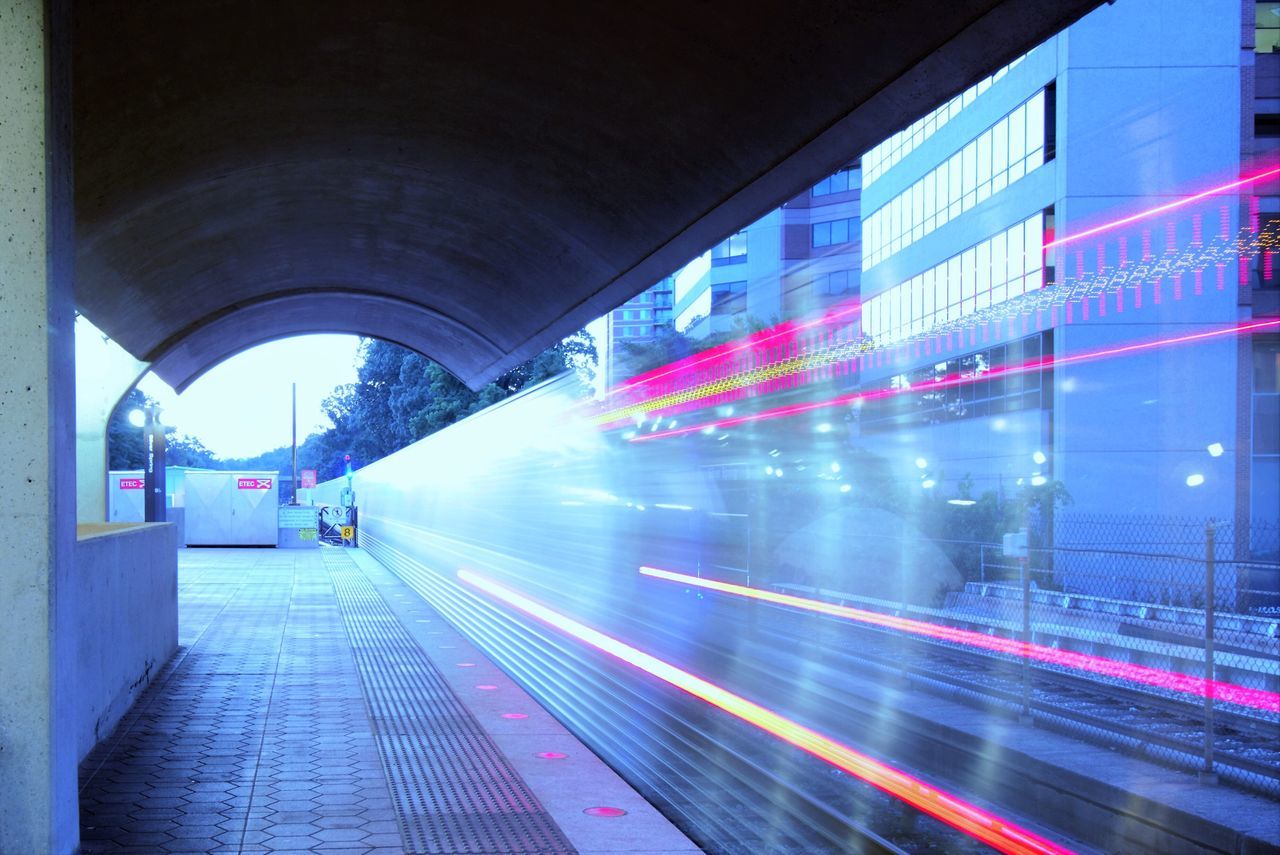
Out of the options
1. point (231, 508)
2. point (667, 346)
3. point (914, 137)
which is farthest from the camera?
point (231, 508)

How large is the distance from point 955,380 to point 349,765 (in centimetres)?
530

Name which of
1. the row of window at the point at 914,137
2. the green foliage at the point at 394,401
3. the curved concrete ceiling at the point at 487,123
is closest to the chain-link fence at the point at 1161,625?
the curved concrete ceiling at the point at 487,123

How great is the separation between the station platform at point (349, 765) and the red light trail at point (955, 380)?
2573 millimetres

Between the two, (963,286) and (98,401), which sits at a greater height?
(963,286)

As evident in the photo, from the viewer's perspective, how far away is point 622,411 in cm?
1062

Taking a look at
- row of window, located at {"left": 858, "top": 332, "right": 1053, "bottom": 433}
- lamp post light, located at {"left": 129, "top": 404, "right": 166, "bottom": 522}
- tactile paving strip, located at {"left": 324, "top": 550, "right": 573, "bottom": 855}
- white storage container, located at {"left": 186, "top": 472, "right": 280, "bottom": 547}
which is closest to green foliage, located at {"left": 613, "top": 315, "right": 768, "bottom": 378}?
row of window, located at {"left": 858, "top": 332, "right": 1053, "bottom": 433}

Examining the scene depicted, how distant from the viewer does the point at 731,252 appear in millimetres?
14703

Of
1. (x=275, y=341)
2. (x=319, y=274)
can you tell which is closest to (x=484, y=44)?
(x=319, y=274)

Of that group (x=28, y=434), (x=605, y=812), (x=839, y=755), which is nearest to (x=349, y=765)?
(x=605, y=812)

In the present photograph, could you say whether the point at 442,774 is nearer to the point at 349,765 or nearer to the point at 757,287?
the point at 349,765

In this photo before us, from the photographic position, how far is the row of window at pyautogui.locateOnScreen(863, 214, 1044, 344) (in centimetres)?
762

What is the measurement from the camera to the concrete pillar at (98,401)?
15.7m

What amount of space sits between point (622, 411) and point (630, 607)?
1732 millimetres

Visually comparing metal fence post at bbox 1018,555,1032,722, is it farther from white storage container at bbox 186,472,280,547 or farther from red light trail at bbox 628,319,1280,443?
white storage container at bbox 186,472,280,547
